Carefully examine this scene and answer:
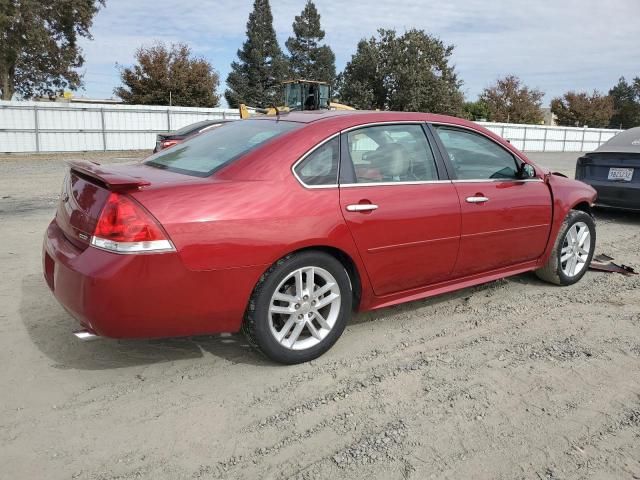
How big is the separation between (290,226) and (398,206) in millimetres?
850

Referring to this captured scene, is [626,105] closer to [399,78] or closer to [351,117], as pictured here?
[399,78]

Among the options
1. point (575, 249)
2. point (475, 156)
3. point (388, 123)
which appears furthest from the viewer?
point (575, 249)

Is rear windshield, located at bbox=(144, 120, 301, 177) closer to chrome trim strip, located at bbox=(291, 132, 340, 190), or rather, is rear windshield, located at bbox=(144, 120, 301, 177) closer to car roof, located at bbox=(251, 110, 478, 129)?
car roof, located at bbox=(251, 110, 478, 129)

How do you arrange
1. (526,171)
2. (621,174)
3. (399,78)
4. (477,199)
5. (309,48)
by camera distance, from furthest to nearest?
(309,48) → (399,78) → (621,174) → (526,171) → (477,199)

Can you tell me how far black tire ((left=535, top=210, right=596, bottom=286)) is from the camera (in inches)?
189

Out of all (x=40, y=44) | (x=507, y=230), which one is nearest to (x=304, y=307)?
(x=507, y=230)

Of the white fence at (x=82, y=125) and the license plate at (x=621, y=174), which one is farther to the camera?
the white fence at (x=82, y=125)

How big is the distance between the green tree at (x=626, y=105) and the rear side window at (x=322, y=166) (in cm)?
7942

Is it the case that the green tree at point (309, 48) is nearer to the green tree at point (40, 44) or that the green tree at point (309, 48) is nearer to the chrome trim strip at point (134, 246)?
the green tree at point (40, 44)

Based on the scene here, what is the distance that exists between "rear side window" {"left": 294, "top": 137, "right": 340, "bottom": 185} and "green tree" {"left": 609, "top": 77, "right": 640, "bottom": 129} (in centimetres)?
7942

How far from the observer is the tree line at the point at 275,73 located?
3322 centimetres

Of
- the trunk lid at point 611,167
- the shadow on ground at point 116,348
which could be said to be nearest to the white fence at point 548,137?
the trunk lid at point 611,167

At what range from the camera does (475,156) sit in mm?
4184

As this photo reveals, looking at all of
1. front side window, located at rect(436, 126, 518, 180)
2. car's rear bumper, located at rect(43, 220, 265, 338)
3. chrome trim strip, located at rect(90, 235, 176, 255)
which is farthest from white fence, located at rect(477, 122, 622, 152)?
chrome trim strip, located at rect(90, 235, 176, 255)
